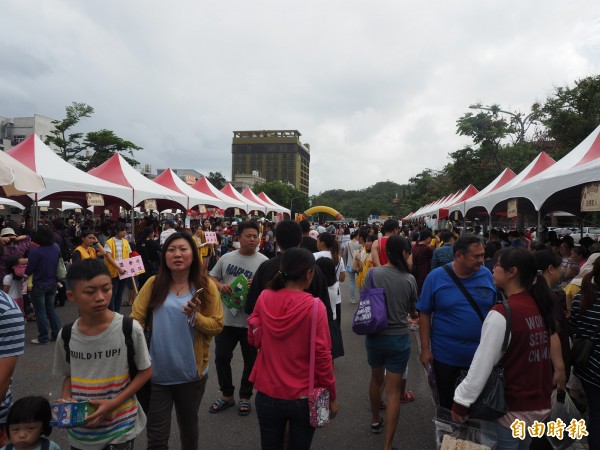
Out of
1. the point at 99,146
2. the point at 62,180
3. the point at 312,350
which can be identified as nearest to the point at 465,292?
the point at 312,350

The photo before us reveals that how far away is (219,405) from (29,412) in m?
2.31

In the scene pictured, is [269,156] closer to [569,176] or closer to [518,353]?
[569,176]

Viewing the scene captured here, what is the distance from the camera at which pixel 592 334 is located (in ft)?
8.45

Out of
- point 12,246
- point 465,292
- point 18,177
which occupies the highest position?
point 18,177

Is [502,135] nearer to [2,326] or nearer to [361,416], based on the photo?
[361,416]

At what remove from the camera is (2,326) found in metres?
1.90

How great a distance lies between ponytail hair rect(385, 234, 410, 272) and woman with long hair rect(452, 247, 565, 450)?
111 cm

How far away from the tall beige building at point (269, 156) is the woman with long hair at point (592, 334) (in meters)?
135

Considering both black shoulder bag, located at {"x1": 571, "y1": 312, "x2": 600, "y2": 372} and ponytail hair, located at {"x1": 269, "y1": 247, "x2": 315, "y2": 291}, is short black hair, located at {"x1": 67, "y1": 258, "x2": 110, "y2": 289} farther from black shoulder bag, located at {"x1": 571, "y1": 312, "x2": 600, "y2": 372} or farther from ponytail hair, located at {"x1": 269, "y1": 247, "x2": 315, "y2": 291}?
black shoulder bag, located at {"x1": 571, "y1": 312, "x2": 600, "y2": 372}

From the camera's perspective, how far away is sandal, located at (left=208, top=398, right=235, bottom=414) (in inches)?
155

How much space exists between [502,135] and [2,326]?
24.7 metres

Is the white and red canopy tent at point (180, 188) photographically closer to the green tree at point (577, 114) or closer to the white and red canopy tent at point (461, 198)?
the white and red canopy tent at point (461, 198)

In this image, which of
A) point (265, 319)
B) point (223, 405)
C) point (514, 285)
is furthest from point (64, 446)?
point (514, 285)

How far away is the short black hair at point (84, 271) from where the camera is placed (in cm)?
198
